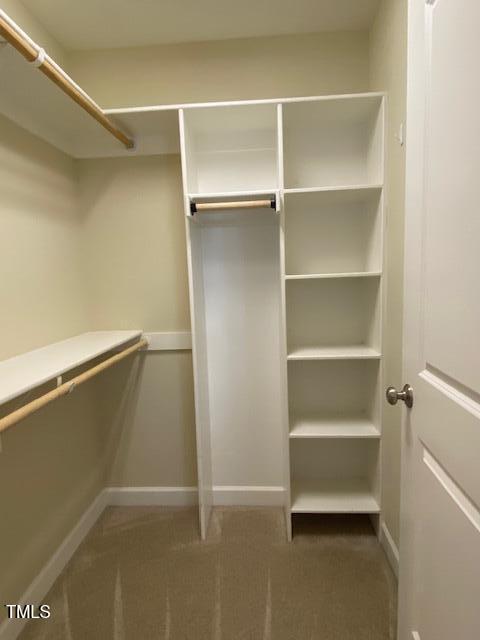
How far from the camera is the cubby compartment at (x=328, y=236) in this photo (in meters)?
1.93

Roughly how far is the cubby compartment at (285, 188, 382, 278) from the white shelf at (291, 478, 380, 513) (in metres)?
1.23

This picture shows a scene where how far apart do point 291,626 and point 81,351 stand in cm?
143

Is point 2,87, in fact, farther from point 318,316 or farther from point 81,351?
point 318,316

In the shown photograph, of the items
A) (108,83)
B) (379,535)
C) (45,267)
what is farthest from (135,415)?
(108,83)

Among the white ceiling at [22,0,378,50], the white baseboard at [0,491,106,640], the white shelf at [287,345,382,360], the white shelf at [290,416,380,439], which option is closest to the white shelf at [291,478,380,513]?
the white shelf at [290,416,380,439]

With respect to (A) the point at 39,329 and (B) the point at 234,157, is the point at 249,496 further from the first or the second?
(B) the point at 234,157

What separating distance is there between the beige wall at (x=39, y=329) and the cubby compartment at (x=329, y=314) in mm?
1229

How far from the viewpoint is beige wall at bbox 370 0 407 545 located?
146cm

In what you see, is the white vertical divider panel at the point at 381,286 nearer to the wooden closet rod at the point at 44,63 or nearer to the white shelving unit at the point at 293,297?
the white shelving unit at the point at 293,297

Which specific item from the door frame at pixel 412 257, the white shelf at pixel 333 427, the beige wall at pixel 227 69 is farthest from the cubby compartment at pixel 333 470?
the beige wall at pixel 227 69

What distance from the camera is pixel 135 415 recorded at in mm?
2174

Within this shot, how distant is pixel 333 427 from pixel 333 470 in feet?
1.36

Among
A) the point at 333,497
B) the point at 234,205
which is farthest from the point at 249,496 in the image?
the point at 234,205

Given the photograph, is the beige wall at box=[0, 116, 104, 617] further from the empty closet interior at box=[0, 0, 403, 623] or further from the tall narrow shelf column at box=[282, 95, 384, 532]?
the tall narrow shelf column at box=[282, 95, 384, 532]
